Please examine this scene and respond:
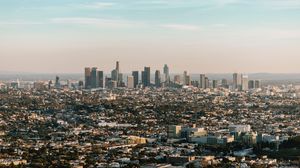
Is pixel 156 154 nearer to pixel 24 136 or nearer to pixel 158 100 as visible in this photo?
pixel 24 136

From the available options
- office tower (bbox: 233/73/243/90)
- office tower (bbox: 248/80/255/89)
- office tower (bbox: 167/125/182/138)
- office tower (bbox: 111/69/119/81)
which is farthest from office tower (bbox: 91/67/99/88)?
office tower (bbox: 167/125/182/138)

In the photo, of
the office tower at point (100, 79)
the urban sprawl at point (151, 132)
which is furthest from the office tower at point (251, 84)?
the urban sprawl at point (151, 132)

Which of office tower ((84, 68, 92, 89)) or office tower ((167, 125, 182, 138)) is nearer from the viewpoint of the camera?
office tower ((167, 125, 182, 138))

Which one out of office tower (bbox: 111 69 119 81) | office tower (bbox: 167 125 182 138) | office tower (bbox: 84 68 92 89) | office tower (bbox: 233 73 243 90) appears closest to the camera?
office tower (bbox: 167 125 182 138)

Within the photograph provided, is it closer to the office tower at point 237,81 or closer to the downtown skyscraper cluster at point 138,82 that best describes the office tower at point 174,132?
the downtown skyscraper cluster at point 138,82

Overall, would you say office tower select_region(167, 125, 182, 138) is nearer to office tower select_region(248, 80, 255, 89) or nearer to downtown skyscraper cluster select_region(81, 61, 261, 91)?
downtown skyscraper cluster select_region(81, 61, 261, 91)

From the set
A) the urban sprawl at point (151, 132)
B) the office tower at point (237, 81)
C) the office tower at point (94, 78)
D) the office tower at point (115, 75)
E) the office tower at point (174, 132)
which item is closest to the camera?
the urban sprawl at point (151, 132)

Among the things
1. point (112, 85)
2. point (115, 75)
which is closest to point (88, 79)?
point (112, 85)

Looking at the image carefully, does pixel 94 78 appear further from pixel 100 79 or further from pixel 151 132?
pixel 151 132

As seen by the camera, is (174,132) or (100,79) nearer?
(174,132)

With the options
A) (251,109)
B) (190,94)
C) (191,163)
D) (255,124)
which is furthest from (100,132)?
(190,94)

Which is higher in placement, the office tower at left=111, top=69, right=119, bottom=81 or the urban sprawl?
the office tower at left=111, top=69, right=119, bottom=81
